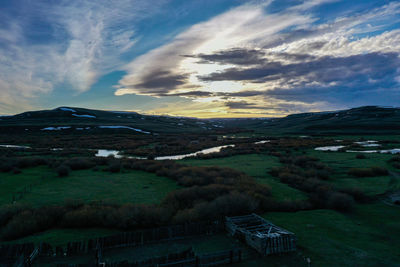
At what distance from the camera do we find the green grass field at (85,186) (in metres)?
18.9

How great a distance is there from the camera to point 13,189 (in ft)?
69.6

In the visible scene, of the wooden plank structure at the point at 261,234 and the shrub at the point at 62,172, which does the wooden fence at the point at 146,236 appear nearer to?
the wooden plank structure at the point at 261,234

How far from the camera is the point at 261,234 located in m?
12.5

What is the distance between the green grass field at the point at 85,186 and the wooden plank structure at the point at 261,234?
7.23 m

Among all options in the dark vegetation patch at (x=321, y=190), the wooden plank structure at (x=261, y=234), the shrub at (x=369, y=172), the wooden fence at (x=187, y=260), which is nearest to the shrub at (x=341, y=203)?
the dark vegetation patch at (x=321, y=190)

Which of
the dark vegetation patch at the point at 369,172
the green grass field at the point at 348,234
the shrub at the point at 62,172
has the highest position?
the shrub at the point at 62,172

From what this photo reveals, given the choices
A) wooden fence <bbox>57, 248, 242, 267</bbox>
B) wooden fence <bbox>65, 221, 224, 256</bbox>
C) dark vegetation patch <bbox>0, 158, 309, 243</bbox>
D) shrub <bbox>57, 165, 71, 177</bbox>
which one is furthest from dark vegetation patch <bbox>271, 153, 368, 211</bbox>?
shrub <bbox>57, 165, 71, 177</bbox>

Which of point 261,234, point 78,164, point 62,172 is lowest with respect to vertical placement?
point 261,234

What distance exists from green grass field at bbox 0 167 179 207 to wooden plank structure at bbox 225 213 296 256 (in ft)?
23.7

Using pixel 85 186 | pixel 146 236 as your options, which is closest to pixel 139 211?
pixel 146 236

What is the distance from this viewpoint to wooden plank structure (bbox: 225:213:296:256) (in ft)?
38.6

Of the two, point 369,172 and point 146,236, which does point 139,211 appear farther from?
point 369,172

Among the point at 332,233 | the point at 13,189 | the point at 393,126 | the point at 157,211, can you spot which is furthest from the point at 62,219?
the point at 393,126

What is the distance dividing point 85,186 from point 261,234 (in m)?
17.5
